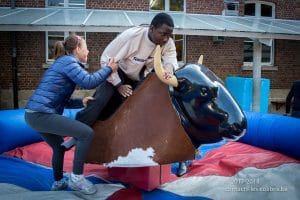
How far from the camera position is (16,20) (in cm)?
1125

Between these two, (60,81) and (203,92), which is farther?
(60,81)

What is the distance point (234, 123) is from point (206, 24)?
9465mm

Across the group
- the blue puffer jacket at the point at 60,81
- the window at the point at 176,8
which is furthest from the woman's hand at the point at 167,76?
the window at the point at 176,8

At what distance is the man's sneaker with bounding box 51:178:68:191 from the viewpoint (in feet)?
13.1

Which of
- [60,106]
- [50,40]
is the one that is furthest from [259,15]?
[60,106]

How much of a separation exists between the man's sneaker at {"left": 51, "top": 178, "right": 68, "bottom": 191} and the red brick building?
9564mm

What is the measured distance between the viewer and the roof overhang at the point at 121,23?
1080 cm

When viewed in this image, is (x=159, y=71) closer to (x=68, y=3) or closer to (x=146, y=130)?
(x=146, y=130)

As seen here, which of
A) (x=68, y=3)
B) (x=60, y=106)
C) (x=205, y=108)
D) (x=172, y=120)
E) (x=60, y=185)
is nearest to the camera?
(x=205, y=108)

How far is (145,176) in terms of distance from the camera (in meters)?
3.98

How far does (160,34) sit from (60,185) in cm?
172

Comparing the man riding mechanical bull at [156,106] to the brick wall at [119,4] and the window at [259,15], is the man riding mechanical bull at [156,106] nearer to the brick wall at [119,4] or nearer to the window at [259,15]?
the brick wall at [119,4]

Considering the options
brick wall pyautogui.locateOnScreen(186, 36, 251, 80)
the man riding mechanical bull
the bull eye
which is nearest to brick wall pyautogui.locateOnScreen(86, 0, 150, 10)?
brick wall pyautogui.locateOnScreen(186, 36, 251, 80)

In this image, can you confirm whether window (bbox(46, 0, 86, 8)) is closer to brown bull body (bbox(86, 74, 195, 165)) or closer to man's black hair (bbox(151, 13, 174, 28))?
brown bull body (bbox(86, 74, 195, 165))
